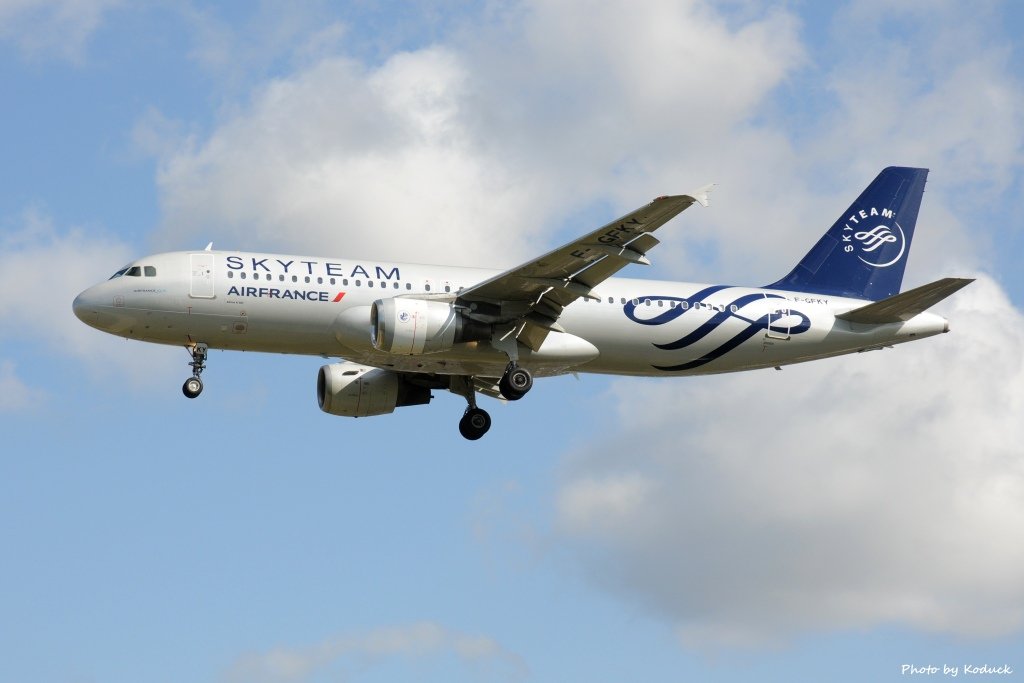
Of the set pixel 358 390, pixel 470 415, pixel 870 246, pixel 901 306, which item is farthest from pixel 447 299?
pixel 870 246

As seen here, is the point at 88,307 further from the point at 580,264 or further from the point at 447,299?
the point at 580,264

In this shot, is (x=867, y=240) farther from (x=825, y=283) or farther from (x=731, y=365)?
(x=731, y=365)

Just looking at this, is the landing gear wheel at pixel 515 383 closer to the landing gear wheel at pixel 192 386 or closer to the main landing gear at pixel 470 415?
the main landing gear at pixel 470 415

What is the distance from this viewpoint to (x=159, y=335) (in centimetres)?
3984

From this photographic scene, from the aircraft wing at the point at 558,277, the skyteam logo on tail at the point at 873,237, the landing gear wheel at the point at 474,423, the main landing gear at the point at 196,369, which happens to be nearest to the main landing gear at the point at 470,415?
the landing gear wheel at the point at 474,423

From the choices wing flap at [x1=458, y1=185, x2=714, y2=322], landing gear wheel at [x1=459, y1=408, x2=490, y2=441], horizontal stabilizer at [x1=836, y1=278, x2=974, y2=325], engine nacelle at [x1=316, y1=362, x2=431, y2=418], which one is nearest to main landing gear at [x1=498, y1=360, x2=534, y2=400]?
wing flap at [x1=458, y1=185, x2=714, y2=322]

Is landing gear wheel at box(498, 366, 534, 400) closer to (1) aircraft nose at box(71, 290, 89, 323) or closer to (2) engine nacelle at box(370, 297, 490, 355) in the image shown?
(2) engine nacelle at box(370, 297, 490, 355)

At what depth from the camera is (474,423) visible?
44344 mm

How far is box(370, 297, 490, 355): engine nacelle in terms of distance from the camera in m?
38.7

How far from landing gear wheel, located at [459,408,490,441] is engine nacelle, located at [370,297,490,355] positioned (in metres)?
4.77

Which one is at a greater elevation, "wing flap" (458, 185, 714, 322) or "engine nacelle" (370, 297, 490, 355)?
"wing flap" (458, 185, 714, 322)

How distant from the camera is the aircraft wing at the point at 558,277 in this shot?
36938 millimetres

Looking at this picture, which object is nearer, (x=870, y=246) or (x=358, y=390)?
(x=358, y=390)

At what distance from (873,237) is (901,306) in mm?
4778
